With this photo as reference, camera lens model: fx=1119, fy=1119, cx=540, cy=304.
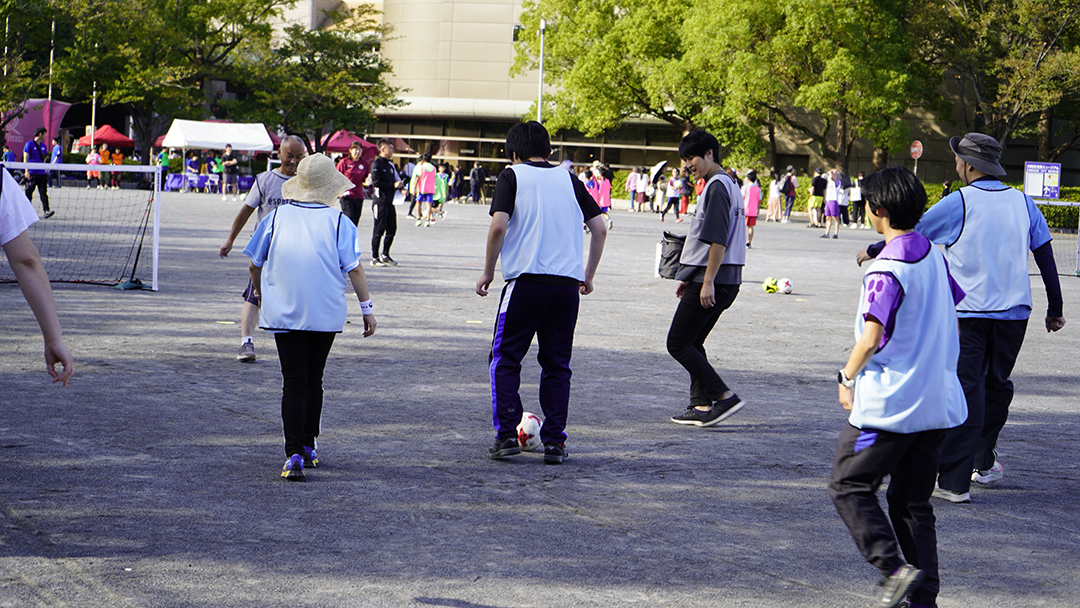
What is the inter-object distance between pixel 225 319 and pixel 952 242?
7138mm

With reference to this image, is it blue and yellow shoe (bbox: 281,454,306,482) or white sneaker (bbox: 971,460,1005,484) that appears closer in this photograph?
blue and yellow shoe (bbox: 281,454,306,482)

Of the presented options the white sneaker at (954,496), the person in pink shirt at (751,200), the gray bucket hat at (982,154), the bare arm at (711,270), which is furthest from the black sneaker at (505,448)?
the person in pink shirt at (751,200)

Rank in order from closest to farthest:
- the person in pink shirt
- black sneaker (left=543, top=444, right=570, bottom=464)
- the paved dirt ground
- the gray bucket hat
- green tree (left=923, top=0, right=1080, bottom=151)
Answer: the paved dirt ground
the gray bucket hat
black sneaker (left=543, top=444, right=570, bottom=464)
the person in pink shirt
green tree (left=923, top=0, right=1080, bottom=151)

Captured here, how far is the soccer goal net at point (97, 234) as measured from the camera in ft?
42.1

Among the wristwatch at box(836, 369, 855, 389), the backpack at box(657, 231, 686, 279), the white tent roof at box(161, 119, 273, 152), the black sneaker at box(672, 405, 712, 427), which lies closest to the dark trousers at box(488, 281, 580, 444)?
the black sneaker at box(672, 405, 712, 427)

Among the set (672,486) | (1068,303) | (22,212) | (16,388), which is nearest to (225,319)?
(16,388)

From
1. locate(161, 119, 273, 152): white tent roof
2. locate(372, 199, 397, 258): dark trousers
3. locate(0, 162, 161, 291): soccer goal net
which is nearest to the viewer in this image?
locate(0, 162, 161, 291): soccer goal net

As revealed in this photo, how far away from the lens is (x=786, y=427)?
7035 millimetres

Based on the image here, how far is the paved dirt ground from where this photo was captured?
13.6ft

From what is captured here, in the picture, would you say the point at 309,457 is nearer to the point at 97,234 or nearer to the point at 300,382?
the point at 300,382

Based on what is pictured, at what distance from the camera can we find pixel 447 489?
5352 millimetres

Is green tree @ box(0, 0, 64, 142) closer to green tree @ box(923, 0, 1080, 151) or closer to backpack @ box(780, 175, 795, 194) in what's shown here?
backpack @ box(780, 175, 795, 194)

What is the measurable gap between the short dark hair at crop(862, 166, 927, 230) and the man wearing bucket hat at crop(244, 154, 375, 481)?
2.54 metres

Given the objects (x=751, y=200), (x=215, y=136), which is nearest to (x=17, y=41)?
(x=215, y=136)
